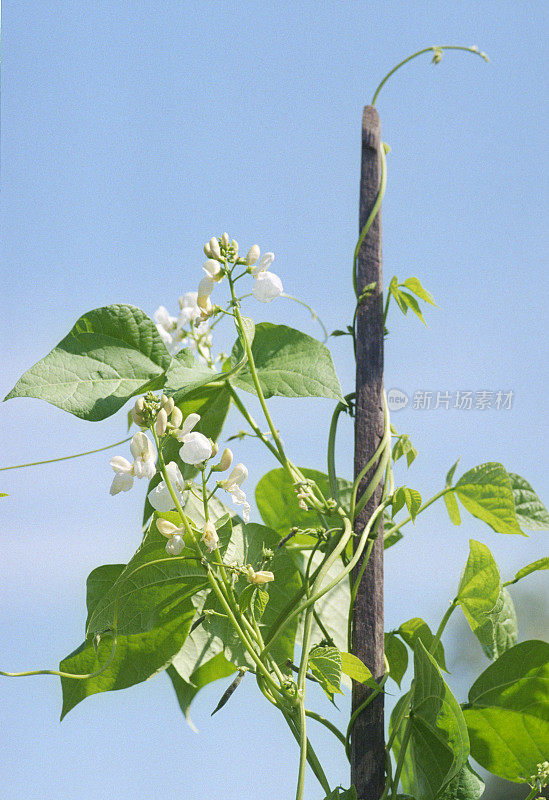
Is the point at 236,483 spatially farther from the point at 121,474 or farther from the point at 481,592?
the point at 481,592

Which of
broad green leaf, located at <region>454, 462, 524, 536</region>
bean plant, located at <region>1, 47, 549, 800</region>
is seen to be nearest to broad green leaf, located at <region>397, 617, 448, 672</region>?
bean plant, located at <region>1, 47, 549, 800</region>

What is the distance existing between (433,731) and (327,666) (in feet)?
0.36

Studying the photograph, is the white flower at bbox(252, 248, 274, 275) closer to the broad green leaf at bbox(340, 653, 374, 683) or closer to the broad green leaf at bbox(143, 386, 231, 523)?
the broad green leaf at bbox(143, 386, 231, 523)

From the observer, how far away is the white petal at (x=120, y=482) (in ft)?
1.65

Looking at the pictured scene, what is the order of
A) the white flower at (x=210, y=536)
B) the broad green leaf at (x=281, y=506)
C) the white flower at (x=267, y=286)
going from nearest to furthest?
the white flower at (x=210, y=536)
the white flower at (x=267, y=286)
the broad green leaf at (x=281, y=506)

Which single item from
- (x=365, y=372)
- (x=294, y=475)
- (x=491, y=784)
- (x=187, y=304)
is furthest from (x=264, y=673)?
(x=491, y=784)

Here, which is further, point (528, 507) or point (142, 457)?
point (528, 507)

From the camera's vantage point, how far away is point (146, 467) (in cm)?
49

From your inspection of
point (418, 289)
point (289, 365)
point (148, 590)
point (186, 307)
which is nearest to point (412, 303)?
point (418, 289)

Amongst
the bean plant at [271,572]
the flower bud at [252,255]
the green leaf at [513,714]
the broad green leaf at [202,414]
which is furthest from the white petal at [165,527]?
the green leaf at [513,714]

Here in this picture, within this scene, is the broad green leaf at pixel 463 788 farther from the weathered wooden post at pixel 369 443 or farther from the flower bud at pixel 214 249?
the flower bud at pixel 214 249

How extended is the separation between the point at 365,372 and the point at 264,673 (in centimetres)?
27

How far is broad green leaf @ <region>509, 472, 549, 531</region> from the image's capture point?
65cm

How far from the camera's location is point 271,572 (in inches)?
21.9
